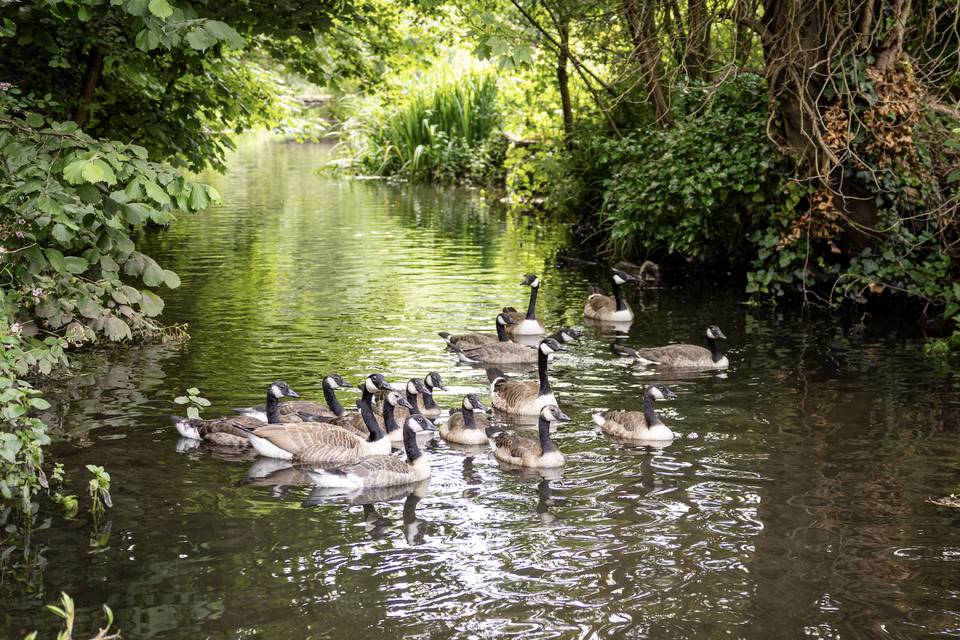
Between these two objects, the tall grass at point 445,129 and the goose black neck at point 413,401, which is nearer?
the goose black neck at point 413,401

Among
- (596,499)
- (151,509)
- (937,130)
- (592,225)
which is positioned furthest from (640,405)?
(592,225)

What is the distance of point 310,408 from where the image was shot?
37.6 feet

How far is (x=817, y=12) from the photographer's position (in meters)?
16.0

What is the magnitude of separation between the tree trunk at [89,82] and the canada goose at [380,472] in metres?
6.82

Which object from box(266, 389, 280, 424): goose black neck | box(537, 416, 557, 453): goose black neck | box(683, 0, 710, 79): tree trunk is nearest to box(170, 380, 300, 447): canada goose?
box(266, 389, 280, 424): goose black neck

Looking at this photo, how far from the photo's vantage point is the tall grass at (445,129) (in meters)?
41.5

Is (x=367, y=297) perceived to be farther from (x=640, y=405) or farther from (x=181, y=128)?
(x=640, y=405)

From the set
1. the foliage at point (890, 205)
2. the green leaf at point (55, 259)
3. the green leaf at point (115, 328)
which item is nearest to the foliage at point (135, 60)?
the green leaf at point (55, 259)

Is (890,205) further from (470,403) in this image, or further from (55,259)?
(55,259)

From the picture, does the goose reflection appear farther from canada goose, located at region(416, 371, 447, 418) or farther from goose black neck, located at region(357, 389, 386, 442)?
canada goose, located at region(416, 371, 447, 418)

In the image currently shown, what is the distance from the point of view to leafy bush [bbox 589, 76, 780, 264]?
1834cm

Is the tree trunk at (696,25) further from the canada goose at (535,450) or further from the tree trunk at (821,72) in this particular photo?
the canada goose at (535,450)

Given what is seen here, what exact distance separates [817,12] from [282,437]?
35.1 ft

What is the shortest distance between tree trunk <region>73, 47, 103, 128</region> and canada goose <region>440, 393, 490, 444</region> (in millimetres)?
6578
